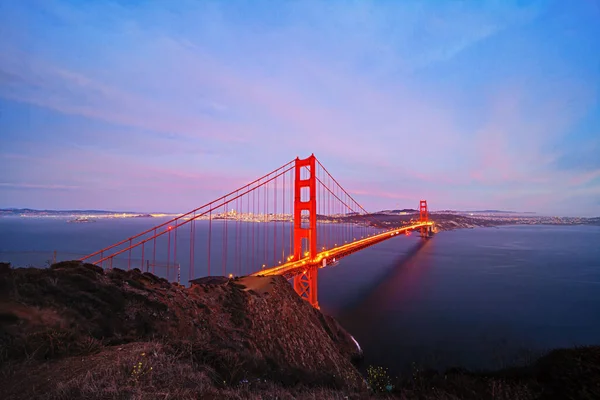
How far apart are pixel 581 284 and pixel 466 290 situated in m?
16.0

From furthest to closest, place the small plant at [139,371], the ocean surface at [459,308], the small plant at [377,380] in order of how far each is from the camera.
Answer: the ocean surface at [459,308] < the small plant at [377,380] < the small plant at [139,371]

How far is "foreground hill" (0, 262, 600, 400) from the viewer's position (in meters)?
3.25

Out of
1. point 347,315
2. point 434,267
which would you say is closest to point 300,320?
point 347,315

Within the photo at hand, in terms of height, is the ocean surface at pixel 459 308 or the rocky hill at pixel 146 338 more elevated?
the rocky hill at pixel 146 338

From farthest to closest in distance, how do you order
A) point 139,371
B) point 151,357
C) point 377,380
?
point 377,380, point 151,357, point 139,371

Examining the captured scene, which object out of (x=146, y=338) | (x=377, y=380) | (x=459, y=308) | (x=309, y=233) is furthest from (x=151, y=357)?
(x=459, y=308)

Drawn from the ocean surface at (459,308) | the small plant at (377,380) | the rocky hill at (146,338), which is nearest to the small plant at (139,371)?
the rocky hill at (146,338)

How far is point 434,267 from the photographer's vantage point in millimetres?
42625

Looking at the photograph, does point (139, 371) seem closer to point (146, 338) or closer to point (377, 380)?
point (146, 338)

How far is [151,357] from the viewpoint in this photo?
382 centimetres

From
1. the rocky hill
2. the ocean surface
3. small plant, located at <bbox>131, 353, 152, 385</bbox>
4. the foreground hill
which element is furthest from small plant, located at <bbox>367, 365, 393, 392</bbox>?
small plant, located at <bbox>131, 353, 152, 385</bbox>

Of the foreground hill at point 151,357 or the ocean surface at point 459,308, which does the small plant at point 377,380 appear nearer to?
the foreground hill at point 151,357

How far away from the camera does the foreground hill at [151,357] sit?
3254mm

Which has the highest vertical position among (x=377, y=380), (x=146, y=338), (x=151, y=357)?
(x=151, y=357)
